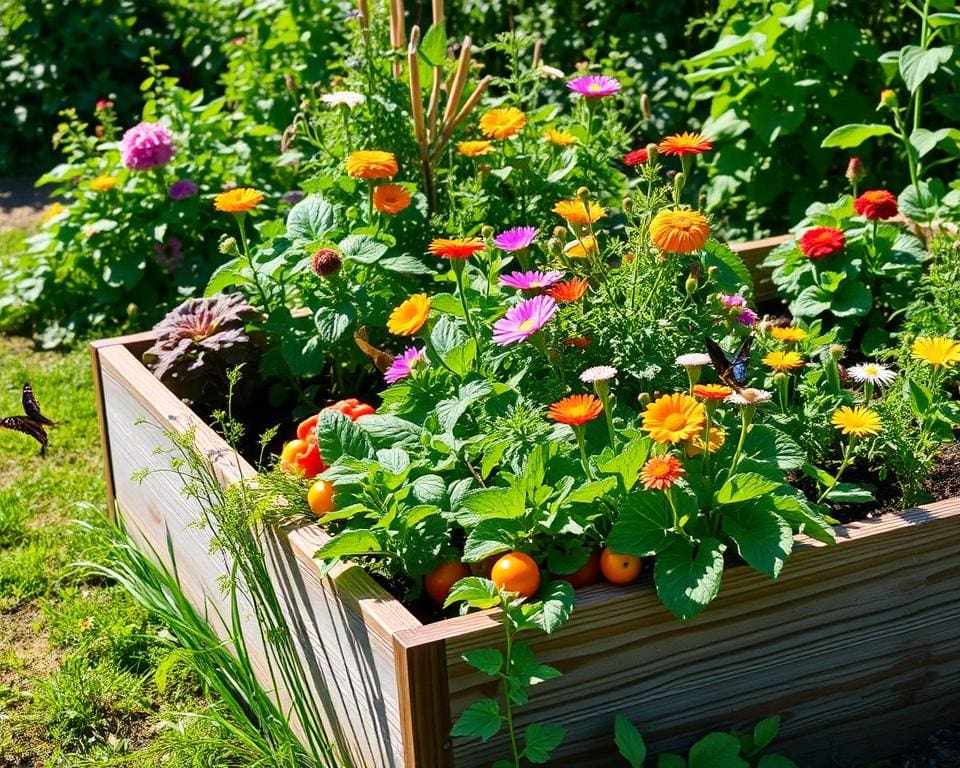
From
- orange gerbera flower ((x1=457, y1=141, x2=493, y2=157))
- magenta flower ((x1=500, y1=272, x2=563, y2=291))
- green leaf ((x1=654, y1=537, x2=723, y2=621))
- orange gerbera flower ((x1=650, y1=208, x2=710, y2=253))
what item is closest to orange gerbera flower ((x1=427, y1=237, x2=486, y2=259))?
magenta flower ((x1=500, y1=272, x2=563, y2=291))

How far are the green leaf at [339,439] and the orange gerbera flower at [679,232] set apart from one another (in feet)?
2.12

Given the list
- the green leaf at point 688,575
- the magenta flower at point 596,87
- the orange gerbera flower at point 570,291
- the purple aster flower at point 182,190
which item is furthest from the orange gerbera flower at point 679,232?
the purple aster flower at point 182,190

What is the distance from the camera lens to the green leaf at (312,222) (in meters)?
2.84

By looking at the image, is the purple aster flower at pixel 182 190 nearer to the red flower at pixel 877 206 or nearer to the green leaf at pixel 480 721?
the red flower at pixel 877 206

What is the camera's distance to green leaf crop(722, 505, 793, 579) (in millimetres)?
1940

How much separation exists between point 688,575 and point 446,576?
414 millimetres

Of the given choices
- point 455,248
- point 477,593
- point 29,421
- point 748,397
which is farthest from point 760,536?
point 29,421

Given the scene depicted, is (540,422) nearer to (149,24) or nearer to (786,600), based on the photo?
(786,600)

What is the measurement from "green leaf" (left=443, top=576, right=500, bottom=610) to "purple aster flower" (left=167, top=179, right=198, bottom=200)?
2.62m

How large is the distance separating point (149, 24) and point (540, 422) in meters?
5.56

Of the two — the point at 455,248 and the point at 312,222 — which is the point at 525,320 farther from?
the point at 312,222

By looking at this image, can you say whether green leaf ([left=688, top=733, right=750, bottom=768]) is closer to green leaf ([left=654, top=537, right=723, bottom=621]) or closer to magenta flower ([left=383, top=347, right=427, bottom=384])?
green leaf ([left=654, top=537, right=723, bottom=621])

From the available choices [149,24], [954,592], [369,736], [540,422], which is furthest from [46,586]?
[149,24]

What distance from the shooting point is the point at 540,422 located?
86.1 inches
